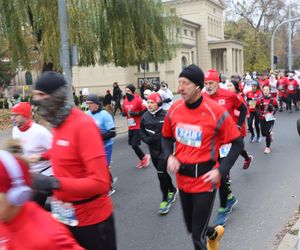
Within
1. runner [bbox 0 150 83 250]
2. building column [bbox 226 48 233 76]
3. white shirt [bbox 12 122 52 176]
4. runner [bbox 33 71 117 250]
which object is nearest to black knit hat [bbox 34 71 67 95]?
runner [bbox 33 71 117 250]

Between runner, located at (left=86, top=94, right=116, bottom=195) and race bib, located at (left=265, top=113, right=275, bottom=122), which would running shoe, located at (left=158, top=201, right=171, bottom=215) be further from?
race bib, located at (left=265, top=113, right=275, bottom=122)

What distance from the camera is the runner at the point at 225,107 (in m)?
5.29

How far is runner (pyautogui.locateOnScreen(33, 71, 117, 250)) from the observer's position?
245 centimetres

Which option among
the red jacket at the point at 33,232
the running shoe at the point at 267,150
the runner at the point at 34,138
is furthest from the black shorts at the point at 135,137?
the red jacket at the point at 33,232

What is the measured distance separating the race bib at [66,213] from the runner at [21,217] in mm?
893

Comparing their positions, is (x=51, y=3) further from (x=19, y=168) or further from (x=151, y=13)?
(x=19, y=168)

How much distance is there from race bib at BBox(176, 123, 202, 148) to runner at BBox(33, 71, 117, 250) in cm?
108

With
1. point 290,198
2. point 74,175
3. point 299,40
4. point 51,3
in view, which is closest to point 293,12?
point 299,40

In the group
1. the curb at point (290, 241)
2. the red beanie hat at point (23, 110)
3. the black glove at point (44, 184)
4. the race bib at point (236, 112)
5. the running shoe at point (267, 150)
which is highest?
the red beanie hat at point (23, 110)

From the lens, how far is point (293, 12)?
62000mm

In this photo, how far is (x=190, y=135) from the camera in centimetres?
357

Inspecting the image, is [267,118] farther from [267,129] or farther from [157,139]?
[157,139]

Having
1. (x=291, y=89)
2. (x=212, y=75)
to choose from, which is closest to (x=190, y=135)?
(x=212, y=75)

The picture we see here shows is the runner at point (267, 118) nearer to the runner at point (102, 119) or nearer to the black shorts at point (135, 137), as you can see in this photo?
the black shorts at point (135, 137)
